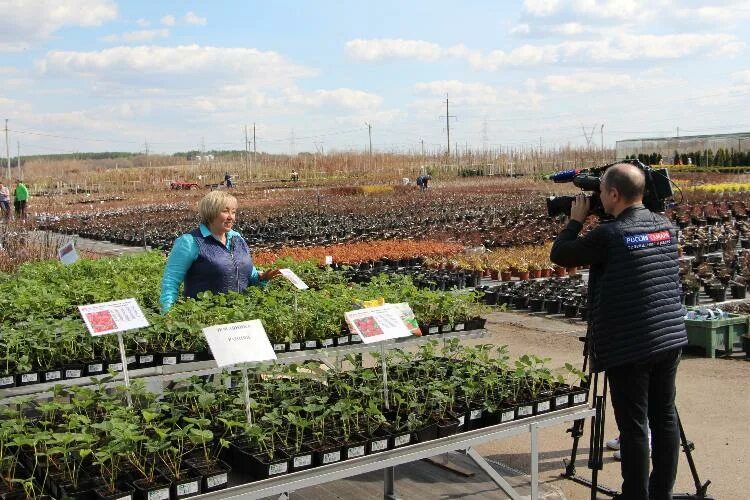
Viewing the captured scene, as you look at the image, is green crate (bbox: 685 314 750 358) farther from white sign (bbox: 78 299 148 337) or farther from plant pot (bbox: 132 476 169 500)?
plant pot (bbox: 132 476 169 500)

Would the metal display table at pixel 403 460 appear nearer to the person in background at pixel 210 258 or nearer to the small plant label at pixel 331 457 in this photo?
the small plant label at pixel 331 457

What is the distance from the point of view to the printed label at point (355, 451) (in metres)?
3.11

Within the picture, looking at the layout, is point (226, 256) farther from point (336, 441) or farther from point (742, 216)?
point (742, 216)

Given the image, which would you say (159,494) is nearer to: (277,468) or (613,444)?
(277,468)

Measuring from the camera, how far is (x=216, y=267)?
4934 millimetres

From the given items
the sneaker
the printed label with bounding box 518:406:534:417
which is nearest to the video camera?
the printed label with bounding box 518:406:534:417

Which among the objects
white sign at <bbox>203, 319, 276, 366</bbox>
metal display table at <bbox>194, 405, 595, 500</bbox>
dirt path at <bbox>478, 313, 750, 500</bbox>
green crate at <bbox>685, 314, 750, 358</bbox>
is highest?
white sign at <bbox>203, 319, 276, 366</bbox>

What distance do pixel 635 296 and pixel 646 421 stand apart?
1.77 feet

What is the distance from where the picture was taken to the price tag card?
327cm

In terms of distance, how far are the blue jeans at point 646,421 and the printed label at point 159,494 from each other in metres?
1.92

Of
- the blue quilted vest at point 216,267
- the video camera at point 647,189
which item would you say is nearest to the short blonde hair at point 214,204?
the blue quilted vest at point 216,267

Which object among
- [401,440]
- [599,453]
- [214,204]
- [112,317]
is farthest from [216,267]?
[599,453]

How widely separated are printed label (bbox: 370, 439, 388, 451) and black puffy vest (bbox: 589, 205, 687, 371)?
1025 millimetres

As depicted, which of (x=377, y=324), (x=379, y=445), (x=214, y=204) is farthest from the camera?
(x=214, y=204)
